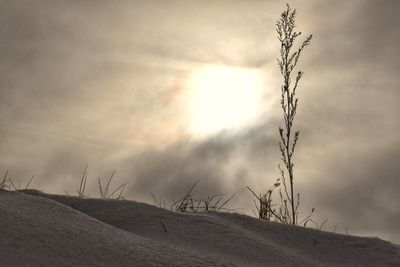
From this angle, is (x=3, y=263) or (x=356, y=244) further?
(x=356, y=244)

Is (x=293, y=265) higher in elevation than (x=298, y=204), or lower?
lower

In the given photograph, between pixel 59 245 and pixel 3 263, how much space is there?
23 cm

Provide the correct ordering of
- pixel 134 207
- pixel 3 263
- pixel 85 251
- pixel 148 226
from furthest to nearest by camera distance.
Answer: pixel 134 207
pixel 148 226
pixel 85 251
pixel 3 263

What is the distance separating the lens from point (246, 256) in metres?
2.78

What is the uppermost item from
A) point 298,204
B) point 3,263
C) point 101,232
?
point 298,204

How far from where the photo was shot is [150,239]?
259cm

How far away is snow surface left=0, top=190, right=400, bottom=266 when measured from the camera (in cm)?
220

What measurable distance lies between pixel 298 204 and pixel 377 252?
5.38 feet

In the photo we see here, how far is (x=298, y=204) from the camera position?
200 inches

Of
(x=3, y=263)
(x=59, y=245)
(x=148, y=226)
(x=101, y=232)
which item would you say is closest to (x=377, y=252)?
(x=148, y=226)

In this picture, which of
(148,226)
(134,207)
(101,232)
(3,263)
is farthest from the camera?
(134,207)

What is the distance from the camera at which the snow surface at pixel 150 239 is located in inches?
86.5

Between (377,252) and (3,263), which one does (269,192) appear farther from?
(3,263)

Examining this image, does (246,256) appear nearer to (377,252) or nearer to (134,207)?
(134,207)
